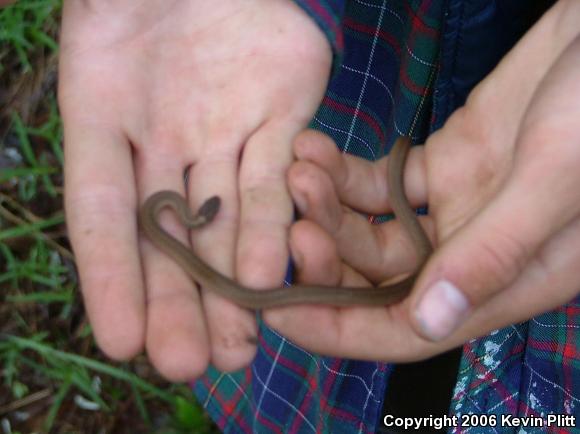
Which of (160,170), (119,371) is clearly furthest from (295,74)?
(119,371)

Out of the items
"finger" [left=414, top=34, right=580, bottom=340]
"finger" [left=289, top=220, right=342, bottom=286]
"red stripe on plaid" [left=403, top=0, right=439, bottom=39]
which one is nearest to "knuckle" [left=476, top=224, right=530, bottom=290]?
"finger" [left=414, top=34, right=580, bottom=340]

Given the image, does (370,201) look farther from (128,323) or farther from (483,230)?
(128,323)

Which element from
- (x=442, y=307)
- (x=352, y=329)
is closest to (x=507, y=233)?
(x=442, y=307)

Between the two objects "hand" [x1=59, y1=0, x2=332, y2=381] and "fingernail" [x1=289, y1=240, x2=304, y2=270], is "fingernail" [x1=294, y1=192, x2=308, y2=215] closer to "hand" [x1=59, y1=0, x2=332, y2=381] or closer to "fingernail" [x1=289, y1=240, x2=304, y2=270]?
"hand" [x1=59, y1=0, x2=332, y2=381]

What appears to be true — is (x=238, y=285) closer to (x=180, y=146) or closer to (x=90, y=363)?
(x=180, y=146)

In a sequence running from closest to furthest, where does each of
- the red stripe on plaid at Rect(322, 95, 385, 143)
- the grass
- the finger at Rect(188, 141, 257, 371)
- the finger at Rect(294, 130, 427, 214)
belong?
the finger at Rect(188, 141, 257, 371) < the finger at Rect(294, 130, 427, 214) < the red stripe on plaid at Rect(322, 95, 385, 143) < the grass

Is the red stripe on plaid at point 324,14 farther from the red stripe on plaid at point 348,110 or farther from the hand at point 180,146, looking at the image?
the red stripe on plaid at point 348,110

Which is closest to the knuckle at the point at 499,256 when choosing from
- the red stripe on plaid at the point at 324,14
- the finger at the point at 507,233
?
the finger at the point at 507,233
